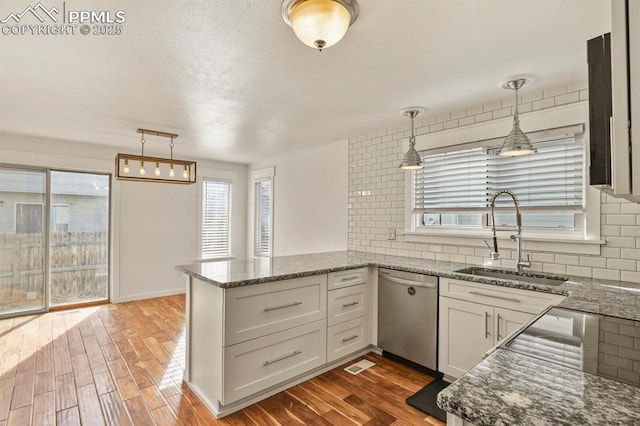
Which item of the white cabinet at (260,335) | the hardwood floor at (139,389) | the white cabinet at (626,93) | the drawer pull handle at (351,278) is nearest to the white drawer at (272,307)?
the white cabinet at (260,335)

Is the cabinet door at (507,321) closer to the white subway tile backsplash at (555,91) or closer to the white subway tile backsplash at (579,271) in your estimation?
the white subway tile backsplash at (579,271)

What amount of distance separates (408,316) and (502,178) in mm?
1501

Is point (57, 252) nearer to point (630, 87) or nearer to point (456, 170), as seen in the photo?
point (456, 170)

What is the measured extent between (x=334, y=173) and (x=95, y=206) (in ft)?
11.9

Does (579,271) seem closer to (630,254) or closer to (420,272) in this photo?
(630,254)

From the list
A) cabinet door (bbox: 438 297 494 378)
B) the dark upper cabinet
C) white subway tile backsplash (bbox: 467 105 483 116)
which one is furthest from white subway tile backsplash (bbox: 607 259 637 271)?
the dark upper cabinet

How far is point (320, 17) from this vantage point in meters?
1.47

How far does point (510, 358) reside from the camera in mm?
892

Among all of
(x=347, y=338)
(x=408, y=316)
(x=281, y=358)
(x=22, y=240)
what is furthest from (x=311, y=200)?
(x=22, y=240)

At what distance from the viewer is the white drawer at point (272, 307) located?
6.84 feet

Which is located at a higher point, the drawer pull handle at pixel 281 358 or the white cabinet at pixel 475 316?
the white cabinet at pixel 475 316

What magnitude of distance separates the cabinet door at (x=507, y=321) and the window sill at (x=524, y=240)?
0.74 metres

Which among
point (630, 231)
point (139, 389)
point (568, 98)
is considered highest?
point (568, 98)

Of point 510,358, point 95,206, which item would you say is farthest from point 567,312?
point 95,206
